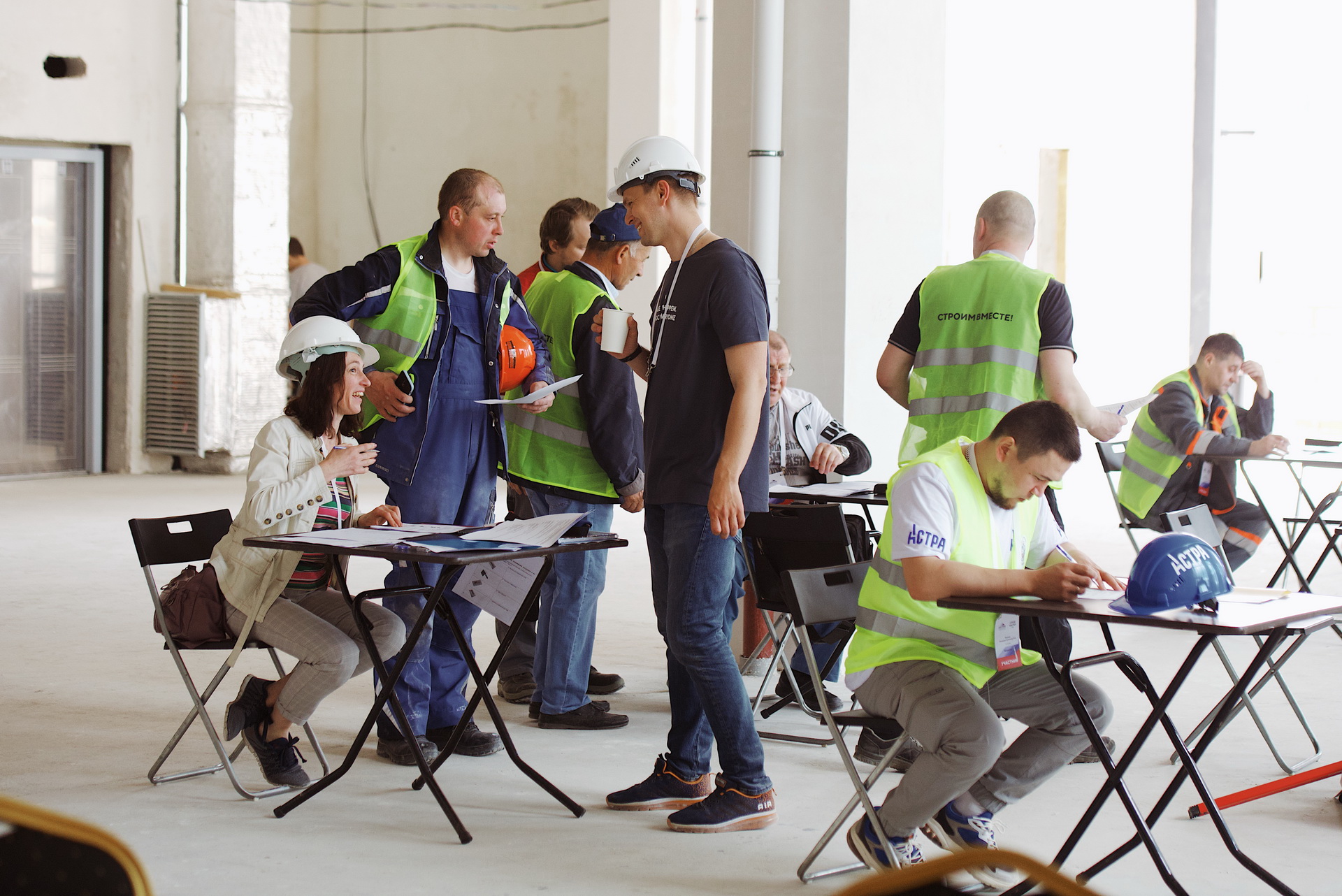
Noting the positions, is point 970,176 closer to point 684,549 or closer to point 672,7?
point 672,7

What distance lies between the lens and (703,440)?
10.5 ft

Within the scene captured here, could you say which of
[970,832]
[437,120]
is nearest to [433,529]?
[970,832]

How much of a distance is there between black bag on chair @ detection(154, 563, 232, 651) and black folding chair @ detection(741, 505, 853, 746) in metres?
1.31

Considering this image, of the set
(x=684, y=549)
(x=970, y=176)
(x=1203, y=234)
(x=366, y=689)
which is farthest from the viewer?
(x=970, y=176)

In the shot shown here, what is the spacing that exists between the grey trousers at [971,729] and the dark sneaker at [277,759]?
1.51 meters

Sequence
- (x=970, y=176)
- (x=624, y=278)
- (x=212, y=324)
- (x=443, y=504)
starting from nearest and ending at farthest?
(x=443, y=504) → (x=624, y=278) → (x=212, y=324) → (x=970, y=176)

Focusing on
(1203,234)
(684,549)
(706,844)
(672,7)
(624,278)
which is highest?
(672,7)

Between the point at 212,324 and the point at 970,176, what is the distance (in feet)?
21.4

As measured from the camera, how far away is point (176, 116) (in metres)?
10.6

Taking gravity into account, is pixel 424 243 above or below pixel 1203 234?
below

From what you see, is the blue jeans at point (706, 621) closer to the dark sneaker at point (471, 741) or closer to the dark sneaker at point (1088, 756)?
the dark sneaker at point (471, 741)

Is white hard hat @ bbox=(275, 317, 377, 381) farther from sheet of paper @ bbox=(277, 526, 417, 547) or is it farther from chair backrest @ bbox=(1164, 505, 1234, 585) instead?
chair backrest @ bbox=(1164, 505, 1234, 585)

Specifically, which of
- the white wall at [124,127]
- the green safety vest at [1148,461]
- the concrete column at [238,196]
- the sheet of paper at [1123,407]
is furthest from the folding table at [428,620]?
the white wall at [124,127]

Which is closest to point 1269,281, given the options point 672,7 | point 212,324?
point 672,7
